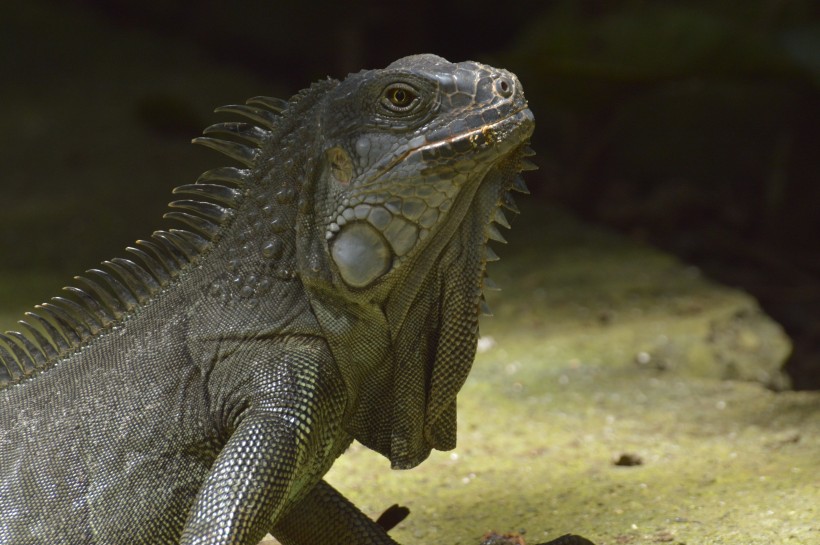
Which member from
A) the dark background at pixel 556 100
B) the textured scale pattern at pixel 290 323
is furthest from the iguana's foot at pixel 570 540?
the dark background at pixel 556 100

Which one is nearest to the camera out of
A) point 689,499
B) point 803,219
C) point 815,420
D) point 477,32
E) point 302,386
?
point 302,386

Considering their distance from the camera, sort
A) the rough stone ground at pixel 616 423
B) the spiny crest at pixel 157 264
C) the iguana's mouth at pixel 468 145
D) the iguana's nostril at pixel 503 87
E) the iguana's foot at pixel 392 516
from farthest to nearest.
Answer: the rough stone ground at pixel 616 423, the iguana's foot at pixel 392 516, the spiny crest at pixel 157 264, the iguana's nostril at pixel 503 87, the iguana's mouth at pixel 468 145

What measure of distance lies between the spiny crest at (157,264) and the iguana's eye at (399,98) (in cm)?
49

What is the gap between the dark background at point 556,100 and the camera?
27.5 ft

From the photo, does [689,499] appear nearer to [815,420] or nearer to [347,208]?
[815,420]

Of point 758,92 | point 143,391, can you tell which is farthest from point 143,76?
point 143,391

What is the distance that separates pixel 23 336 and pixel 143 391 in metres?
0.60

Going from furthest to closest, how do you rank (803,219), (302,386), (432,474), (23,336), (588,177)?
(588,177) → (803,219) → (432,474) → (23,336) → (302,386)

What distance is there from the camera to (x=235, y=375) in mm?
3107

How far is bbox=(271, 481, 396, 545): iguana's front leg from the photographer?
3461mm

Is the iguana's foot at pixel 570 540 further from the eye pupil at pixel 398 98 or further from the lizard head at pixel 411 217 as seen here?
the eye pupil at pixel 398 98

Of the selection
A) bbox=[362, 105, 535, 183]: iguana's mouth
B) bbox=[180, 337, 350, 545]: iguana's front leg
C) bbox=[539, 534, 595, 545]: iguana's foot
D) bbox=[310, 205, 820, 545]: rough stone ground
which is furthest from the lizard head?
bbox=[310, 205, 820, 545]: rough stone ground

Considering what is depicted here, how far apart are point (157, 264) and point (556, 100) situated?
21.6 feet

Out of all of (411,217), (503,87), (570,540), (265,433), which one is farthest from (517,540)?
(503,87)
